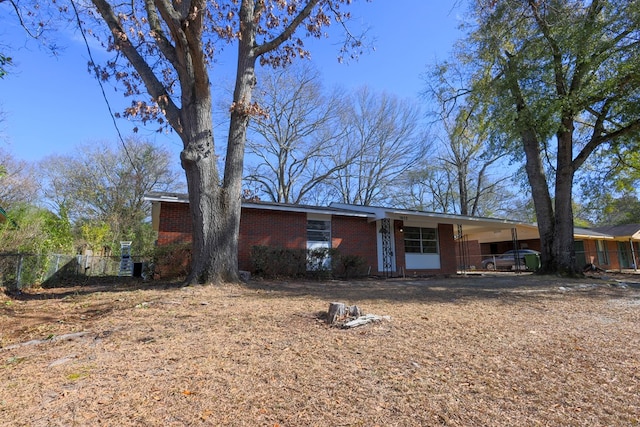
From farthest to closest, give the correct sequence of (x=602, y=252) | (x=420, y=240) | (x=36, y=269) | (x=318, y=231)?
(x=602, y=252)
(x=420, y=240)
(x=318, y=231)
(x=36, y=269)

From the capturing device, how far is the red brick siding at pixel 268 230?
12.2 m

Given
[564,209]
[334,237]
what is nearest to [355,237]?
[334,237]

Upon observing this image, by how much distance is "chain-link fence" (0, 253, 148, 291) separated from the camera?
8945mm

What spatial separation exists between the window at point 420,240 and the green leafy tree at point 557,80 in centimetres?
469

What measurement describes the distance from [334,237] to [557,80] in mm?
9243

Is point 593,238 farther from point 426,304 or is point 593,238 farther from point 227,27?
point 227,27

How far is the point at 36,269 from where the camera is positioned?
1005 cm

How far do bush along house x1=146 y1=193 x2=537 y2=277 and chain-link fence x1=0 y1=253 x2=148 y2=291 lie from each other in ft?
10.0

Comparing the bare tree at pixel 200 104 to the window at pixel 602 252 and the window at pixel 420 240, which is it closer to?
the window at pixel 420 240

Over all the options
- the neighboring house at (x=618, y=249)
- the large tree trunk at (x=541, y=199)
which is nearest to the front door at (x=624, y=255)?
the neighboring house at (x=618, y=249)

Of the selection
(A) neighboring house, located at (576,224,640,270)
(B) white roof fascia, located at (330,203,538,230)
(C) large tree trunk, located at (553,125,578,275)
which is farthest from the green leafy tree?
(A) neighboring house, located at (576,224,640,270)

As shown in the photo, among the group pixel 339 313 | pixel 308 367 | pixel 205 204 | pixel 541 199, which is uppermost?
pixel 541 199

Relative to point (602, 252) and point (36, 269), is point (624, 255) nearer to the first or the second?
point (602, 252)

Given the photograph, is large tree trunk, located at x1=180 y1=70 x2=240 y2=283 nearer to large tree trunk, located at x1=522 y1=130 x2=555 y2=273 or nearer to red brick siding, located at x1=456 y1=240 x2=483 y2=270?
large tree trunk, located at x1=522 y1=130 x2=555 y2=273
